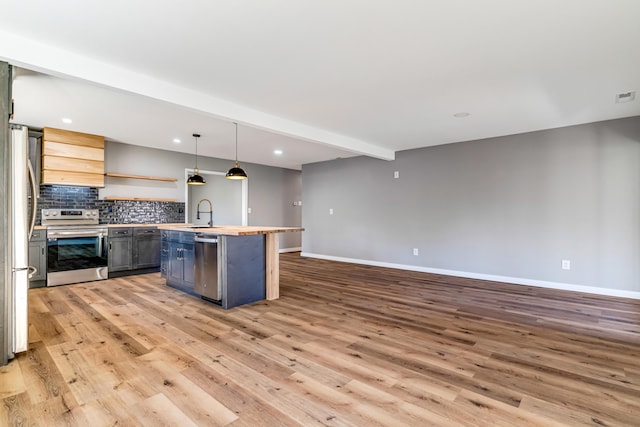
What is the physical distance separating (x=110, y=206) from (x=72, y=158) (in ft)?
3.37

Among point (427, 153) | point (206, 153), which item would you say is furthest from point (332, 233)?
point (206, 153)

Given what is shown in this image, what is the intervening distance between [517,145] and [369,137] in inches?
94.0

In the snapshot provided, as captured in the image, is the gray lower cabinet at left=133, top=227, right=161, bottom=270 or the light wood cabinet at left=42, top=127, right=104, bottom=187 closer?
the light wood cabinet at left=42, top=127, right=104, bottom=187

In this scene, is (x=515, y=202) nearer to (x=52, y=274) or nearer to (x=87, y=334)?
(x=87, y=334)

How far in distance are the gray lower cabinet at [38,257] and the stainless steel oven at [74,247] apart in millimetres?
47

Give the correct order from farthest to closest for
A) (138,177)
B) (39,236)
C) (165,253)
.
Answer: (138,177) → (165,253) → (39,236)

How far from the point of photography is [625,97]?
137 inches

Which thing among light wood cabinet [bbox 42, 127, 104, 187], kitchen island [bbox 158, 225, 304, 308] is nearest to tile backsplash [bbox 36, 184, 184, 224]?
light wood cabinet [bbox 42, 127, 104, 187]

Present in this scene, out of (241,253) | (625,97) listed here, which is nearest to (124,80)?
(241,253)

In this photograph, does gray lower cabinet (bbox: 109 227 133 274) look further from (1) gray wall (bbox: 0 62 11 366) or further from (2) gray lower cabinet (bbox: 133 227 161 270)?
(1) gray wall (bbox: 0 62 11 366)

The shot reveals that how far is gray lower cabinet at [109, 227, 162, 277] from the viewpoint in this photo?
17.2ft

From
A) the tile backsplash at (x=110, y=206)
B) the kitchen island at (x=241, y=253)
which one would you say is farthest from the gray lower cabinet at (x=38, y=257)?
the kitchen island at (x=241, y=253)

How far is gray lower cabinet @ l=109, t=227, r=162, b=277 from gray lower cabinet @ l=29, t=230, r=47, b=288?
0.83m

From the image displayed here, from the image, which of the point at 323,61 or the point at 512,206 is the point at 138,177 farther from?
the point at 512,206
